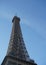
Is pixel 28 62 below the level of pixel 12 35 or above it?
below

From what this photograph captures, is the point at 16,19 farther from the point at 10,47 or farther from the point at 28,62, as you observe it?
the point at 28,62

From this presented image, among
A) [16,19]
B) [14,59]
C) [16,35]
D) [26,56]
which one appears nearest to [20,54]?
[26,56]

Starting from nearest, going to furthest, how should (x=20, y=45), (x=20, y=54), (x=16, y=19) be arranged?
(x=20, y=54), (x=20, y=45), (x=16, y=19)

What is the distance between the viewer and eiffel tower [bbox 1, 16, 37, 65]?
341ft

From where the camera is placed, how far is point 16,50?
117438 millimetres

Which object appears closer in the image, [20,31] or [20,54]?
[20,54]

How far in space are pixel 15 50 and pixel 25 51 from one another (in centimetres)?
776

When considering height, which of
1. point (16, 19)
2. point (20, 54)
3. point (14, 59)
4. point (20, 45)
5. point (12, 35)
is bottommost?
point (14, 59)

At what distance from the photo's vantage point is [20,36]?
133m

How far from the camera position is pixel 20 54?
11481 cm

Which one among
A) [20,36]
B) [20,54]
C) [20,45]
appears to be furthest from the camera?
[20,36]

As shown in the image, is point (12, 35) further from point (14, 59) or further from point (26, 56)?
point (14, 59)

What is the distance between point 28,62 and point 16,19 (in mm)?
42390

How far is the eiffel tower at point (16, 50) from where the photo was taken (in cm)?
10394
